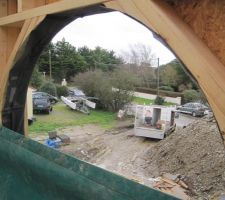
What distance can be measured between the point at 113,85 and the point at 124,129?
4.05 metres

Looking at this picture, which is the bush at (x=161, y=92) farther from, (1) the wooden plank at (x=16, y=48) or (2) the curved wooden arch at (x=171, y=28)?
(2) the curved wooden arch at (x=171, y=28)

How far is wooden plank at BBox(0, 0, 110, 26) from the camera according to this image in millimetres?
1515

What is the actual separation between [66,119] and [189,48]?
1699cm

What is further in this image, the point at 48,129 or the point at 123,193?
the point at 48,129

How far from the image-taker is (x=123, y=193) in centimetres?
94

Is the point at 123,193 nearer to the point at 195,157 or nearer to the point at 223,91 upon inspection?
the point at 223,91

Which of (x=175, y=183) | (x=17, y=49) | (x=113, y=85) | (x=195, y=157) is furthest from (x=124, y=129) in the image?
(x=17, y=49)

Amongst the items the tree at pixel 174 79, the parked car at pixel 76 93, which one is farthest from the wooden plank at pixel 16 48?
the tree at pixel 174 79

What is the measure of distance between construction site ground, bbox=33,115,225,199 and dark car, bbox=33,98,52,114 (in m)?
3.15

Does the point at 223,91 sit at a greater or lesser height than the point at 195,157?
greater

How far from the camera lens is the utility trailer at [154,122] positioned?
573 inches

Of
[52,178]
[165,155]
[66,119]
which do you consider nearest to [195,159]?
[165,155]

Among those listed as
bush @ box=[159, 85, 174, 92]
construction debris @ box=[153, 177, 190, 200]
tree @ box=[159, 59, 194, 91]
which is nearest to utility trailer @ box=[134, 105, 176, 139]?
construction debris @ box=[153, 177, 190, 200]

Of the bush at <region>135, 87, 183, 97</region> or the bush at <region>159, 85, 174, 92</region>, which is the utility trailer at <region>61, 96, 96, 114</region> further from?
the bush at <region>159, 85, 174, 92</region>
